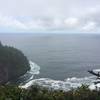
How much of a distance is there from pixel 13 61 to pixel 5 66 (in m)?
10.7

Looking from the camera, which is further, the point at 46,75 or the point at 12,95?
the point at 46,75

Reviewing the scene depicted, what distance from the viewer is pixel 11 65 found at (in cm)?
12756

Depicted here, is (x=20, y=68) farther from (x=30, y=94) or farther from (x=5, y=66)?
(x=30, y=94)

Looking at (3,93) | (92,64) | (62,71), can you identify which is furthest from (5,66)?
(3,93)

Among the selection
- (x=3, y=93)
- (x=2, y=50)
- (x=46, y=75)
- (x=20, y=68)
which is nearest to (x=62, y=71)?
(x=46, y=75)

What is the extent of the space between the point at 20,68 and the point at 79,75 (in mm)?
28920

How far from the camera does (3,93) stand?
3156 centimetres

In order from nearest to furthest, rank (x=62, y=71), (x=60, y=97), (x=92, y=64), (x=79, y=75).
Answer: (x=60, y=97)
(x=79, y=75)
(x=62, y=71)
(x=92, y=64)

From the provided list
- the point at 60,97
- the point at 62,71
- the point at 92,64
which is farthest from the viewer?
the point at 92,64

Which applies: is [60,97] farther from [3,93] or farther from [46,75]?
[46,75]

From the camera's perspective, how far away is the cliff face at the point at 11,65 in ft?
387

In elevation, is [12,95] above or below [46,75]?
above

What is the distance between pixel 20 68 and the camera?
132 metres

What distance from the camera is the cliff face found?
117988mm
